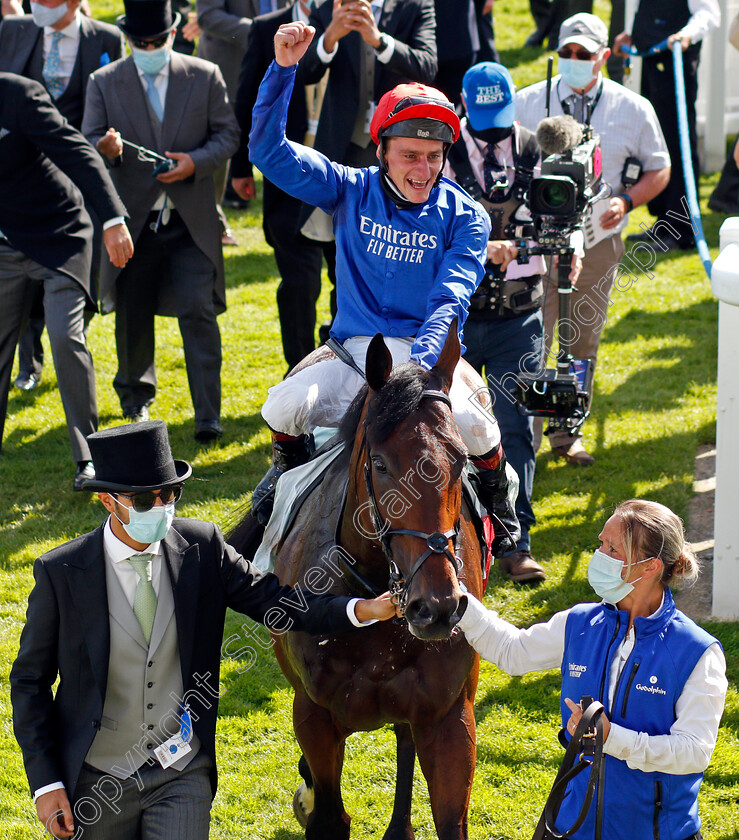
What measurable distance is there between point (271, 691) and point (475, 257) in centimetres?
245

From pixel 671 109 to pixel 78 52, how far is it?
5572 mm

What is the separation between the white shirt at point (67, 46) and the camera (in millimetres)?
8617

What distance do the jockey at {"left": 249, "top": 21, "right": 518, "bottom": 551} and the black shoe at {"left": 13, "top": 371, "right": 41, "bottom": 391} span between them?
5.01 metres

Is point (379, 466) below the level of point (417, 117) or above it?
below

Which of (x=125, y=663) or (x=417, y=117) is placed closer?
(x=125, y=663)

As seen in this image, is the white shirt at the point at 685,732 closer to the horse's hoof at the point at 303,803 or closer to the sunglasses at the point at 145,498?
the sunglasses at the point at 145,498

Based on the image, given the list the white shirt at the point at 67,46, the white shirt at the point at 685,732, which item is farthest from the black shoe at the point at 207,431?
the white shirt at the point at 685,732

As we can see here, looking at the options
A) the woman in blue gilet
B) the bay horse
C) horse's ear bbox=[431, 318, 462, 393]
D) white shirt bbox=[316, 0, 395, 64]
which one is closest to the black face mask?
white shirt bbox=[316, 0, 395, 64]

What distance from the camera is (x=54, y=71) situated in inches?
339

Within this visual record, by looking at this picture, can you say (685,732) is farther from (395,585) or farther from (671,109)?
(671,109)

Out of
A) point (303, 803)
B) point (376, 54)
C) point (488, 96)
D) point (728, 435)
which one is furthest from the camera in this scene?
point (376, 54)

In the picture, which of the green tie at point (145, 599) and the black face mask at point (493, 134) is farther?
the black face mask at point (493, 134)

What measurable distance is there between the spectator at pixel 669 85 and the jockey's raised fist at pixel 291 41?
6612 mm

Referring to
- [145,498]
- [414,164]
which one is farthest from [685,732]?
[414,164]
